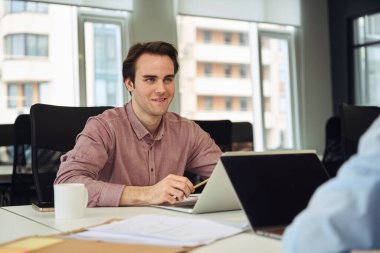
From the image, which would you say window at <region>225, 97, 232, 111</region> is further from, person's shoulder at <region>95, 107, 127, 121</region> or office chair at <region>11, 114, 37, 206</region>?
person's shoulder at <region>95, 107, 127, 121</region>

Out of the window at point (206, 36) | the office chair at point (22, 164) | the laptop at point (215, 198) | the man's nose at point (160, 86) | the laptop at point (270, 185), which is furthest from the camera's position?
the window at point (206, 36)

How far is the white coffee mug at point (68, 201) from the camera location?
56.2 inches

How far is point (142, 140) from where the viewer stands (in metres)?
2.10

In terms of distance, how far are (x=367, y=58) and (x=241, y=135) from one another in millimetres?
3696

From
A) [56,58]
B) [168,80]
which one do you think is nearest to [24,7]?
[56,58]

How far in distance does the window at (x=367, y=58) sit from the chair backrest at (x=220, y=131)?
458 centimetres

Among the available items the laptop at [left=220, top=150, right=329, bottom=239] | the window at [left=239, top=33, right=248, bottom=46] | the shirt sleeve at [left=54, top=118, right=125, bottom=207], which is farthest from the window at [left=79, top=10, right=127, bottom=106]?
the laptop at [left=220, top=150, right=329, bottom=239]

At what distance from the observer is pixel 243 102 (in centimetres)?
704

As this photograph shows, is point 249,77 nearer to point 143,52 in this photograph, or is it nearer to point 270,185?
point 143,52

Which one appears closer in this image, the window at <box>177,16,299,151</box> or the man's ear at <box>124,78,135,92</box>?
the man's ear at <box>124,78,135,92</box>

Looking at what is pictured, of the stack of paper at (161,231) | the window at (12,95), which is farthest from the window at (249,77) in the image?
the stack of paper at (161,231)

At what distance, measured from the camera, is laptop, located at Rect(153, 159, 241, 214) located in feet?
4.49

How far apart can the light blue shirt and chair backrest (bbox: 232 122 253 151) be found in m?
3.35

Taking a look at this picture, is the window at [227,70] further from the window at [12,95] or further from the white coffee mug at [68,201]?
the white coffee mug at [68,201]
